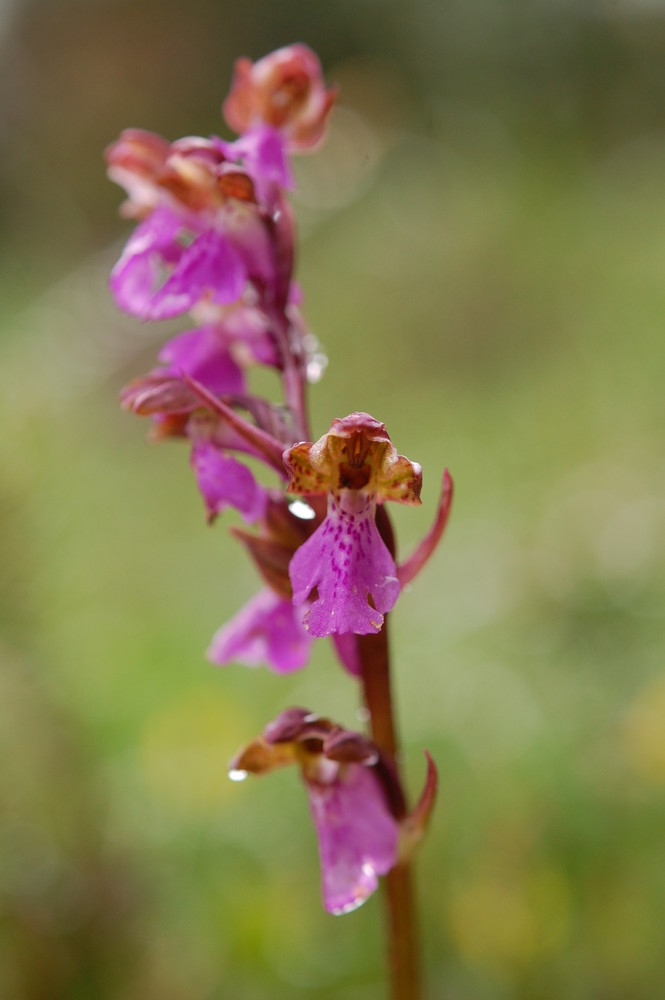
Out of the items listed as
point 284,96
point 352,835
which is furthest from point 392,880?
point 284,96

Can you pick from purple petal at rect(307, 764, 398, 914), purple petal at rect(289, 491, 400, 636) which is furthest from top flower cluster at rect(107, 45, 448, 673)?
purple petal at rect(307, 764, 398, 914)

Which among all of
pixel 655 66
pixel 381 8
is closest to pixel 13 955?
pixel 655 66

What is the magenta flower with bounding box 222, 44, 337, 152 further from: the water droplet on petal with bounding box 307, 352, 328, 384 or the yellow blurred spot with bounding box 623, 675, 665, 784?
the yellow blurred spot with bounding box 623, 675, 665, 784

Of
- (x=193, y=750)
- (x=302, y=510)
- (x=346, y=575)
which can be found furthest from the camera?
(x=193, y=750)

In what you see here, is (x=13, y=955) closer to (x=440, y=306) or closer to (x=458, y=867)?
(x=458, y=867)

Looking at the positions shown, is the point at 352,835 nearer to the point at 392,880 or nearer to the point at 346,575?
the point at 392,880

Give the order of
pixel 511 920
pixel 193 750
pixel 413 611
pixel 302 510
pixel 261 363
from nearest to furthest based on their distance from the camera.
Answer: pixel 302 510, pixel 261 363, pixel 511 920, pixel 193 750, pixel 413 611
